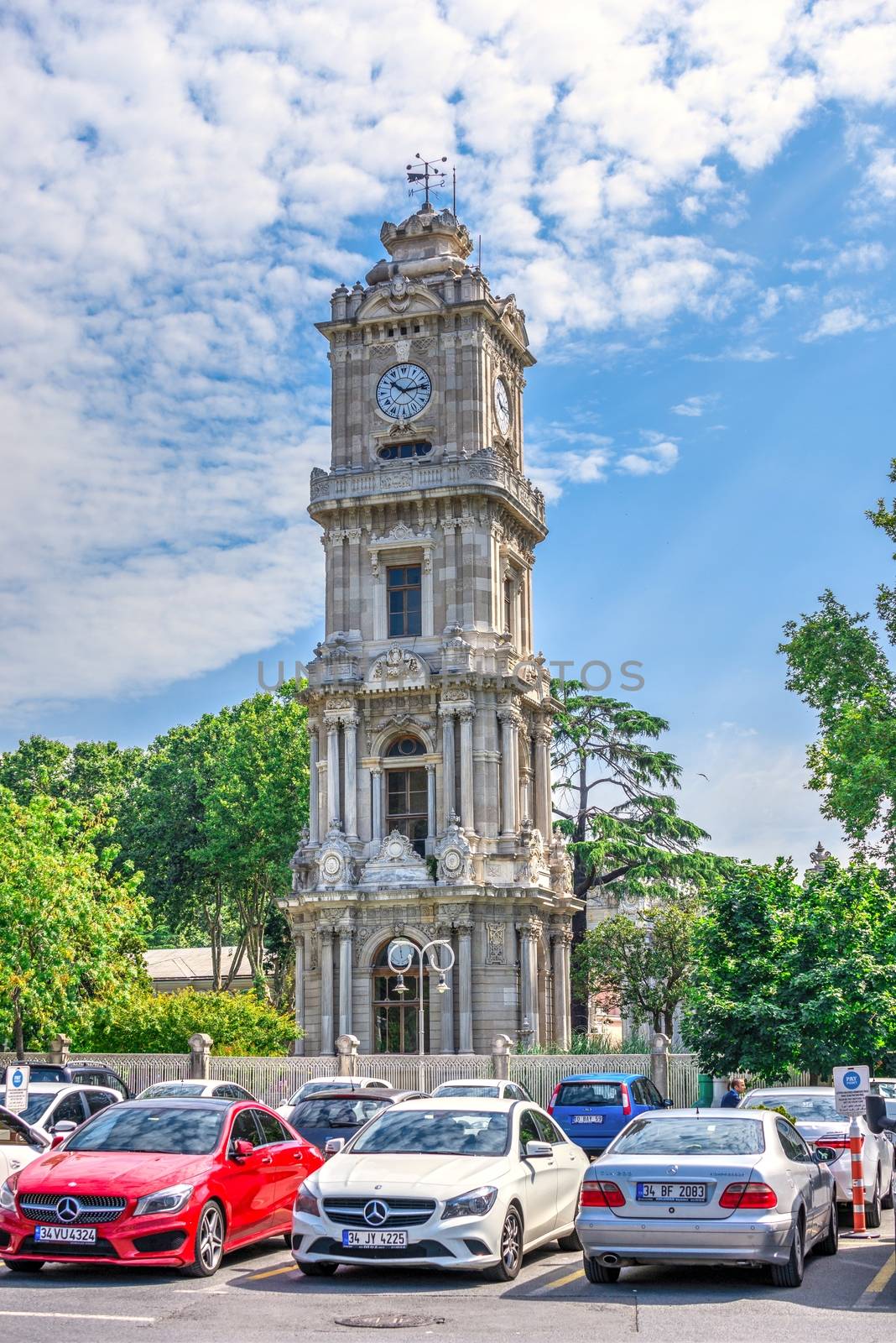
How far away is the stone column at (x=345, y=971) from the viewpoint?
156 feet

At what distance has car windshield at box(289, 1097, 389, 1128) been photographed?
72.2ft

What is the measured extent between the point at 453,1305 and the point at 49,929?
28.7 metres

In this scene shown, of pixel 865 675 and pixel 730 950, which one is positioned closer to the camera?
pixel 730 950

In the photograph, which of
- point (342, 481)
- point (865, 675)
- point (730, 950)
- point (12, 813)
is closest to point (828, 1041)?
point (730, 950)

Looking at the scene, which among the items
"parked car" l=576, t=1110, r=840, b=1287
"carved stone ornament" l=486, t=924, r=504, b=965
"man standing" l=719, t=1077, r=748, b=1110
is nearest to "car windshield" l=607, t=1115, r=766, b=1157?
"parked car" l=576, t=1110, r=840, b=1287

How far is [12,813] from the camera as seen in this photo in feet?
141

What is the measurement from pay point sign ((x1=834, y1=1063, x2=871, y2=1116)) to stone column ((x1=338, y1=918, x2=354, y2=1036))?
30.3 metres

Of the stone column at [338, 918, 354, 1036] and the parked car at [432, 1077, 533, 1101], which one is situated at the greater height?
the stone column at [338, 918, 354, 1036]

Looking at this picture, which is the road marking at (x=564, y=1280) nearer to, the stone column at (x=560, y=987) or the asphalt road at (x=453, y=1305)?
the asphalt road at (x=453, y=1305)

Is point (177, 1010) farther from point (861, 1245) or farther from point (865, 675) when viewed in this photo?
point (861, 1245)

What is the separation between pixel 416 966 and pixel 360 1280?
1342 inches

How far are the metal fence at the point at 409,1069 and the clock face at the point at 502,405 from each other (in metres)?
22.1

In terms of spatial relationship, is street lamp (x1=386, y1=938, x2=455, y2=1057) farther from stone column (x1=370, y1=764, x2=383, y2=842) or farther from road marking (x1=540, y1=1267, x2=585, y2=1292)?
road marking (x1=540, y1=1267, x2=585, y2=1292)

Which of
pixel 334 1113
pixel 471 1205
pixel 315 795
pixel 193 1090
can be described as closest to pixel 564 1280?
pixel 471 1205
